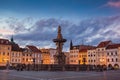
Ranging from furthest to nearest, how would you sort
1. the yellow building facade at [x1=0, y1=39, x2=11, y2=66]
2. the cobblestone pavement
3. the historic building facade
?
1. the historic building facade
2. the yellow building facade at [x1=0, y1=39, x2=11, y2=66]
3. the cobblestone pavement

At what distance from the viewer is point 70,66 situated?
6078cm

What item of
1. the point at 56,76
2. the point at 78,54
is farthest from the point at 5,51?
the point at 56,76

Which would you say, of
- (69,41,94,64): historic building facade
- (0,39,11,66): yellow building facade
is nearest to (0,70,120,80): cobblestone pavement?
(0,39,11,66): yellow building facade

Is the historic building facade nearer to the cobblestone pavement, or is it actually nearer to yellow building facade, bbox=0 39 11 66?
yellow building facade, bbox=0 39 11 66

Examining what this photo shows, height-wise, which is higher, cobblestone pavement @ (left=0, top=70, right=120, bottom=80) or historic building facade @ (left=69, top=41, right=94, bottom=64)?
historic building facade @ (left=69, top=41, right=94, bottom=64)

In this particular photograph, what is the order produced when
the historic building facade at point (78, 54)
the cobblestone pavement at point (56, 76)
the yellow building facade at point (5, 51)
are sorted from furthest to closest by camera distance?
1. the historic building facade at point (78, 54)
2. the yellow building facade at point (5, 51)
3. the cobblestone pavement at point (56, 76)

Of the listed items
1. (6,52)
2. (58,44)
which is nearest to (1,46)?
(6,52)

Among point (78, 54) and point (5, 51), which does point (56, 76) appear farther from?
point (78, 54)

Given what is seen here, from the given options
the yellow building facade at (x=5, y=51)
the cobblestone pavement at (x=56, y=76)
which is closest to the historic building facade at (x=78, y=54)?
the yellow building facade at (x=5, y=51)

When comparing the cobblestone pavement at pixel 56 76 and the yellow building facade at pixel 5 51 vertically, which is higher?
the yellow building facade at pixel 5 51

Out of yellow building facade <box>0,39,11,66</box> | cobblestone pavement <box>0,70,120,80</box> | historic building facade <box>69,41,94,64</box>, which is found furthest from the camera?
historic building facade <box>69,41,94,64</box>

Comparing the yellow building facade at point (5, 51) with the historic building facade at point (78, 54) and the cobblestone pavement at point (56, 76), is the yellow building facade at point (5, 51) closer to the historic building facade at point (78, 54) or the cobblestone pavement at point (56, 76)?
the historic building facade at point (78, 54)

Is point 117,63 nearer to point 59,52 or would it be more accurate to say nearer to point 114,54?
point 114,54

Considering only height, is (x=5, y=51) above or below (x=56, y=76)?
above
